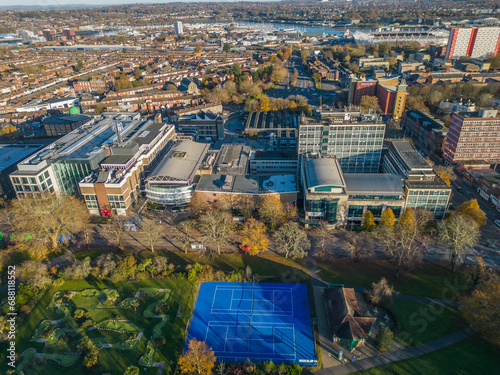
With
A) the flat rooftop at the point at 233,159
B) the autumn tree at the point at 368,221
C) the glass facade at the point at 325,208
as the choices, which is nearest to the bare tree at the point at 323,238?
the glass facade at the point at 325,208

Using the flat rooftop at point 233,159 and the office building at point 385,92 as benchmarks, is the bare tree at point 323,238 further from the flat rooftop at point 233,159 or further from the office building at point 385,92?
the office building at point 385,92

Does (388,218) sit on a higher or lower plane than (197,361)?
higher

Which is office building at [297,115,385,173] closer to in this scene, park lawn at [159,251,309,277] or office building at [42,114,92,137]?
park lawn at [159,251,309,277]

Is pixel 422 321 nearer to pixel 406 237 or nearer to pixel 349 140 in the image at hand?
pixel 406 237

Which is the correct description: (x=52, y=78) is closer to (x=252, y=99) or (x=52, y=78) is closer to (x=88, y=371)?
(x=252, y=99)

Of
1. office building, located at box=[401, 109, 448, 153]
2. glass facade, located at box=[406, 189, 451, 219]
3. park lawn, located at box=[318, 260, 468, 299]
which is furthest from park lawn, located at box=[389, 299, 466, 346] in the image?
office building, located at box=[401, 109, 448, 153]

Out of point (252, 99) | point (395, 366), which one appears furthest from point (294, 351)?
point (252, 99)

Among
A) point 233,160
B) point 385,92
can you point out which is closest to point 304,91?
point 385,92
